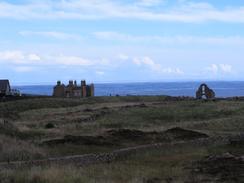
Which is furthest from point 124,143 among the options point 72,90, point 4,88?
point 72,90

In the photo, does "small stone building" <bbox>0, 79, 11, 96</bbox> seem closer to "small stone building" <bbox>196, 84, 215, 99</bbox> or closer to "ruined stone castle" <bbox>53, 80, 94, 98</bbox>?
"ruined stone castle" <bbox>53, 80, 94, 98</bbox>

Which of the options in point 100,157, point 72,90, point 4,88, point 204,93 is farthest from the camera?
point 72,90

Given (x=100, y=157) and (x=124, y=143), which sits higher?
(x=100, y=157)

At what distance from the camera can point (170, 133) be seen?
132 feet

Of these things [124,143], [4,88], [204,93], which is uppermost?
[4,88]

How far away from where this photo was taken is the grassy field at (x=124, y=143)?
20.0 meters

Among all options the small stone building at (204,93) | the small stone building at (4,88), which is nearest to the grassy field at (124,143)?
the small stone building at (204,93)

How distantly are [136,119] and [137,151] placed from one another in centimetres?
2429

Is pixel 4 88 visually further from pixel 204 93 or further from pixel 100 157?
pixel 100 157

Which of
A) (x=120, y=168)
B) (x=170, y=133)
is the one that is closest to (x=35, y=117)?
(x=170, y=133)

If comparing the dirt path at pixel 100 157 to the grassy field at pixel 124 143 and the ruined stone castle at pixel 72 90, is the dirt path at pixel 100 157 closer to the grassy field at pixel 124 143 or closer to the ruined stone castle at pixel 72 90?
the grassy field at pixel 124 143

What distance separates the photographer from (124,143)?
1416 inches

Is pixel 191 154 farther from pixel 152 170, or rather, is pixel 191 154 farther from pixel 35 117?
pixel 35 117

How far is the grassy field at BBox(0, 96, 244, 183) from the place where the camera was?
65.6 feet
